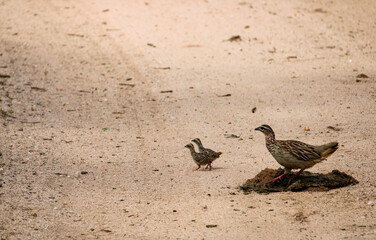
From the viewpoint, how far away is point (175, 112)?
36.2 ft

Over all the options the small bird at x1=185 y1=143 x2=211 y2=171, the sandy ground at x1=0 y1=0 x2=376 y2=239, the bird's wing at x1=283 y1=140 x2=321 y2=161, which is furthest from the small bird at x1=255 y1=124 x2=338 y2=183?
the small bird at x1=185 y1=143 x2=211 y2=171

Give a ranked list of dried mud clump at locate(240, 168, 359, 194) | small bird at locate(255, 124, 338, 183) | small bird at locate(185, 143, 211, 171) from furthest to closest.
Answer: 1. small bird at locate(185, 143, 211, 171)
2. dried mud clump at locate(240, 168, 359, 194)
3. small bird at locate(255, 124, 338, 183)

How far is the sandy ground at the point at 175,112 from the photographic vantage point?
664cm

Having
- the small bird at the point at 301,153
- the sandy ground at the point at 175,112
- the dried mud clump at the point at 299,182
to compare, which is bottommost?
the sandy ground at the point at 175,112

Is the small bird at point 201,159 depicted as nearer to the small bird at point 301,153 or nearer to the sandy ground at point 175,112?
the sandy ground at point 175,112

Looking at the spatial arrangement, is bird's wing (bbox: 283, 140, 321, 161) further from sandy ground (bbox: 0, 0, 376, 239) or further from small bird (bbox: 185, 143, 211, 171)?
small bird (bbox: 185, 143, 211, 171)

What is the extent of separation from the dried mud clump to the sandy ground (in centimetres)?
17

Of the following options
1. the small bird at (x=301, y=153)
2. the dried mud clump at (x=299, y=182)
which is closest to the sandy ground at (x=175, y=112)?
the dried mud clump at (x=299, y=182)

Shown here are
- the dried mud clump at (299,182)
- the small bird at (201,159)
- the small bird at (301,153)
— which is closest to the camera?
the small bird at (301,153)

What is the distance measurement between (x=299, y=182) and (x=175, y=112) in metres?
4.28

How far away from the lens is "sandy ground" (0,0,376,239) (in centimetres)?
664

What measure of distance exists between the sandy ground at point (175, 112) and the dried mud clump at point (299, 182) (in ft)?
0.57

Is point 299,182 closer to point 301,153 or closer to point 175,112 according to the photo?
point 301,153

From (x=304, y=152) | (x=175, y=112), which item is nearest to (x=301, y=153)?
(x=304, y=152)
